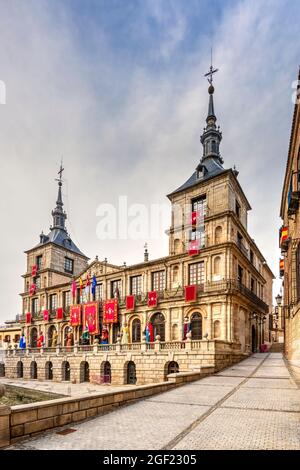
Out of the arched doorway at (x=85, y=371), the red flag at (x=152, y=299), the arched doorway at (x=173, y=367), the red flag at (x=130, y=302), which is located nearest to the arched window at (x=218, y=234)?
the red flag at (x=152, y=299)

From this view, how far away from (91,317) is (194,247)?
559 inches

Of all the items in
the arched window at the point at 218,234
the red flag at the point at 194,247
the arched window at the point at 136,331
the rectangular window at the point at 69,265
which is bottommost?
the arched window at the point at 136,331

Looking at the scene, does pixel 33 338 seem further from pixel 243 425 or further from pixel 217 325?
pixel 243 425

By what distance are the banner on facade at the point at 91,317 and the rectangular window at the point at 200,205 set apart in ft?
47.9

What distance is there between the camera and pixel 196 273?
28.0 metres

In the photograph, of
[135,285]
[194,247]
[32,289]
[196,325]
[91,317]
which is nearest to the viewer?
[196,325]

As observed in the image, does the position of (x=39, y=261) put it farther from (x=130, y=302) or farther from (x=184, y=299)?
(x=184, y=299)

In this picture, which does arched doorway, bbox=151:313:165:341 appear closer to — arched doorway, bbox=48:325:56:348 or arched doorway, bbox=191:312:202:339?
arched doorway, bbox=191:312:202:339

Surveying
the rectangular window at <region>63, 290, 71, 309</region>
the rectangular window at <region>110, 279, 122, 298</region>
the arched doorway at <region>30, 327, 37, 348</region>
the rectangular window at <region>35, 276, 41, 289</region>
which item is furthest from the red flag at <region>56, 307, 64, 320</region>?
the rectangular window at <region>110, 279, 122, 298</region>

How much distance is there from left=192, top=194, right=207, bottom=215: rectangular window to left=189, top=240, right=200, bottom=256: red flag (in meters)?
2.82

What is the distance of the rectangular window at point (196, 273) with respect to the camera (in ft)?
90.5

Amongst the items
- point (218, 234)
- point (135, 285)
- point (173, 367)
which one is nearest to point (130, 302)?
point (135, 285)

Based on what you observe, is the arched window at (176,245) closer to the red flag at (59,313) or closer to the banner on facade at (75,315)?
the banner on facade at (75,315)

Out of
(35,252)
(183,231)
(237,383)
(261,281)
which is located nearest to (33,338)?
(35,252)
